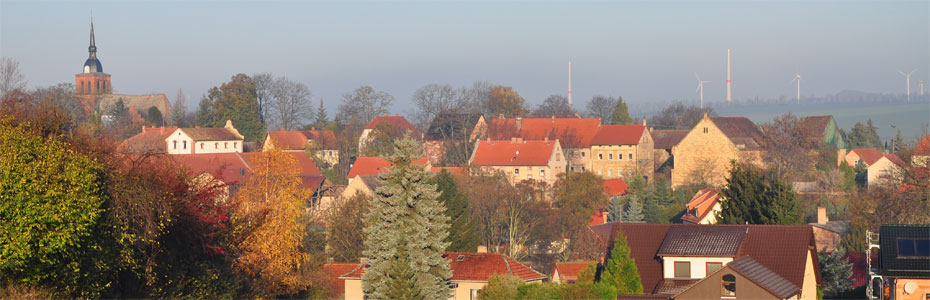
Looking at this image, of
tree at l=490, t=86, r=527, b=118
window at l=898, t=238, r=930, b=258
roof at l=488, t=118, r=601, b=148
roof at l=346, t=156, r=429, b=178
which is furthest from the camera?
tree at l=490, t=86, r=527, b=118

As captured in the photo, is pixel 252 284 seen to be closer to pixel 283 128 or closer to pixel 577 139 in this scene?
pixel 577 139

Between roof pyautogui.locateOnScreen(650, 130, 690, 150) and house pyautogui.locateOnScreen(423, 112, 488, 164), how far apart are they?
17055 millimetres

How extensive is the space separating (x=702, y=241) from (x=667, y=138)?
72484 millimetres

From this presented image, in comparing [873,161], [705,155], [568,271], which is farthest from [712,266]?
[873,161]

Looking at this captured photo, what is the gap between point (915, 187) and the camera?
47656mm

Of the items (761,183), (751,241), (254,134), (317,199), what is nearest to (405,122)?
(254,134)

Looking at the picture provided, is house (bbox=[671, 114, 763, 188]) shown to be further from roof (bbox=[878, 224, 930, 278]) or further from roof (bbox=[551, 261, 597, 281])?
roof (bbox=[878, 224, 930, 278])

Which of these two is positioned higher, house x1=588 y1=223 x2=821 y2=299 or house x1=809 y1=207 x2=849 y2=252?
house x1=588 y1=223 x2=821 y2=299

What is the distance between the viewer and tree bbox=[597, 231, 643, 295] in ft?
108

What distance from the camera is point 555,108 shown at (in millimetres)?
120875

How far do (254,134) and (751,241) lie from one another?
272 ft

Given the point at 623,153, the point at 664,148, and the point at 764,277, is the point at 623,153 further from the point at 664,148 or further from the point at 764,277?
the point at 764,277

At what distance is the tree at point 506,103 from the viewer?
112625mm

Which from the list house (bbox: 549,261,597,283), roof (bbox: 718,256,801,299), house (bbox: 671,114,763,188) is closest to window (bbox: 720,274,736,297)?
roof (bbox: 718,256,801,299)
